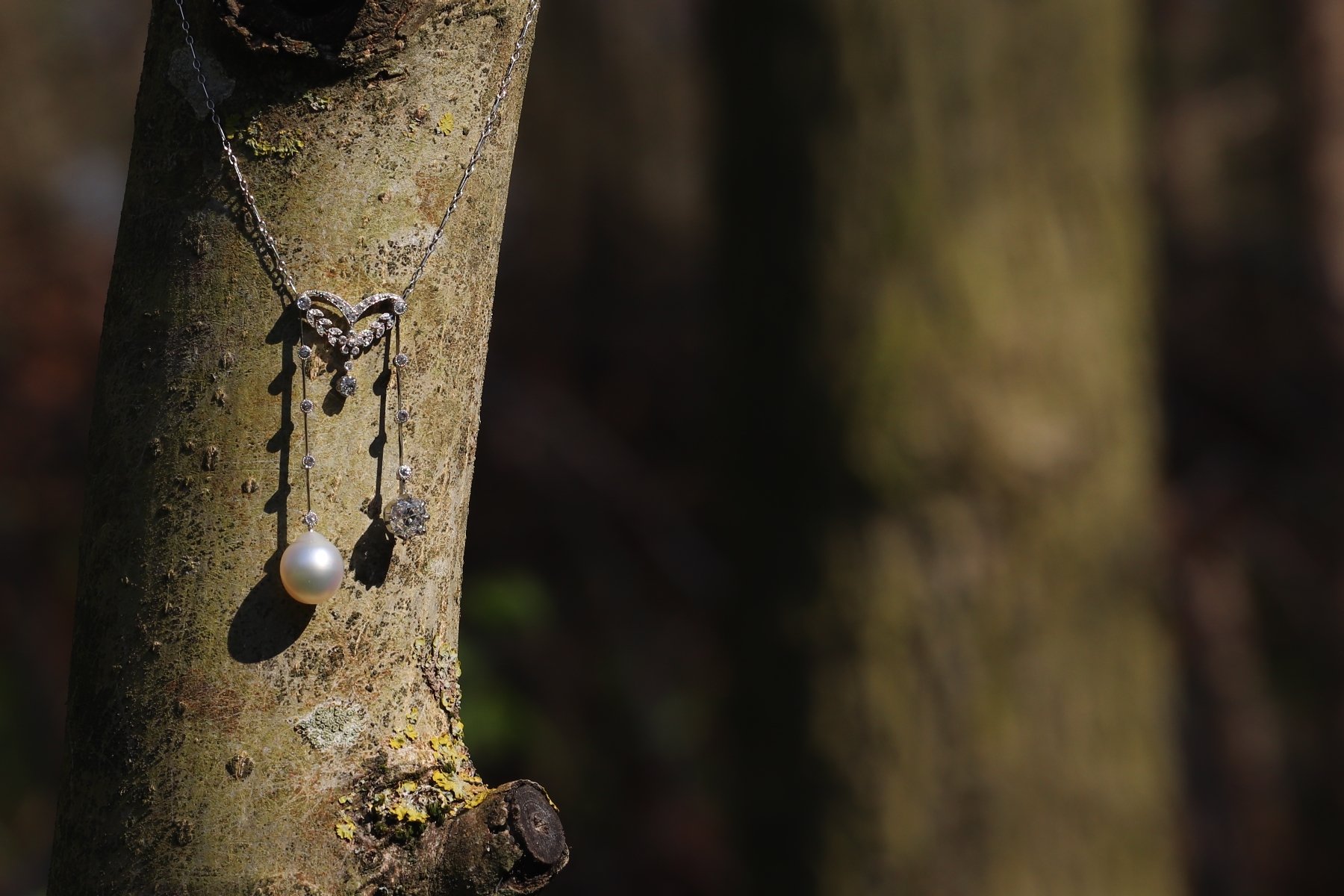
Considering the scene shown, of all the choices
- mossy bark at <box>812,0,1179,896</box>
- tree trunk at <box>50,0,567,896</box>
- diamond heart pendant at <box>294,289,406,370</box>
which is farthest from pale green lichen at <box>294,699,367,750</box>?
mossy bark at <box>812,0,1179,896</box>

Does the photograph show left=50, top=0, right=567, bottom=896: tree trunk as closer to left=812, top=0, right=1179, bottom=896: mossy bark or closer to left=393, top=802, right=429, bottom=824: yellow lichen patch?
left=393, top=802, right=429, bottom=824: yellow lichen patch

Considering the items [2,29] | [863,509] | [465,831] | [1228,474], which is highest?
[2,29]

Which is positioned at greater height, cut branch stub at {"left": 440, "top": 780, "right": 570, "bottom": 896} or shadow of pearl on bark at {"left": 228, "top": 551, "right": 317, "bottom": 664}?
shadow of pearl on bark at {"left": 228, "top": 551, "right": 317, "bottom": 664}

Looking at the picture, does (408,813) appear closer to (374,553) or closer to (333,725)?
(333,725)

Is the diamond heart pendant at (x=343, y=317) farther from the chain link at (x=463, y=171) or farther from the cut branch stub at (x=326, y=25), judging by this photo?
the cut branch stub at (x=326, y=25)

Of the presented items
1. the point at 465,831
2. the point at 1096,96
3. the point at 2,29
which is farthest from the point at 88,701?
the point at 2,29

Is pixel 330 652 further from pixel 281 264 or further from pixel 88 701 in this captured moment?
pixel 281 264
